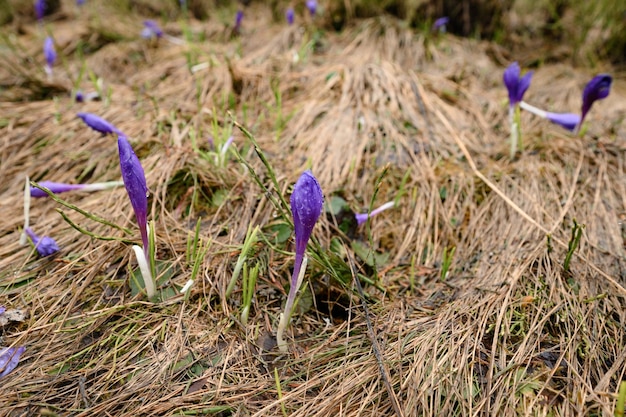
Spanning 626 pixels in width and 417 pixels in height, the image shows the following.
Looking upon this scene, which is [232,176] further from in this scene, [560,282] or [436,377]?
[560,282]

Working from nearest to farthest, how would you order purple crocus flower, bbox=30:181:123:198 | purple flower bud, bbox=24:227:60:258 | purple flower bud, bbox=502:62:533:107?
purple flower bud, bbox=24:227:60:258 → purple crocus flower, bbox=30:181:123:198 → purple flower bud, bbox=502:62:533:107

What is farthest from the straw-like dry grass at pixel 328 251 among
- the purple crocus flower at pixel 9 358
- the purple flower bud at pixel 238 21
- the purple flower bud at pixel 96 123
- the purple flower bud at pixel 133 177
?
the purple flower bud at pixel 238 21

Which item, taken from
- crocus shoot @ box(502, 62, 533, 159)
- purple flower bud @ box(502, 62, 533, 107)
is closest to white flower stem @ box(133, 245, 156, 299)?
crocus shoot @ box(502, 62, 533, 159)

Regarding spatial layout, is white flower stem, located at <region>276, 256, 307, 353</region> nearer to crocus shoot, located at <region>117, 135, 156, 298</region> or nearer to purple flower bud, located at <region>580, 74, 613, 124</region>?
crocus shoot, located at <region>117, 135, 156, 298</region>

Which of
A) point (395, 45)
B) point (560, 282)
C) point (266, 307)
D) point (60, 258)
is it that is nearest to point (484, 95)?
point (395, 45)

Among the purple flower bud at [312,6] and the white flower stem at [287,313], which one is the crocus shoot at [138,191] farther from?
the purple flower bud at [312,6]

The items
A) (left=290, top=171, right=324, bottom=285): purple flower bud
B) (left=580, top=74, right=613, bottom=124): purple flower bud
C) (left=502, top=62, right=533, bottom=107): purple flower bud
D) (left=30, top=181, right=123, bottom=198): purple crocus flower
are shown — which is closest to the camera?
(left=290, top=171, right=324, bottom=285): purple flower bud
